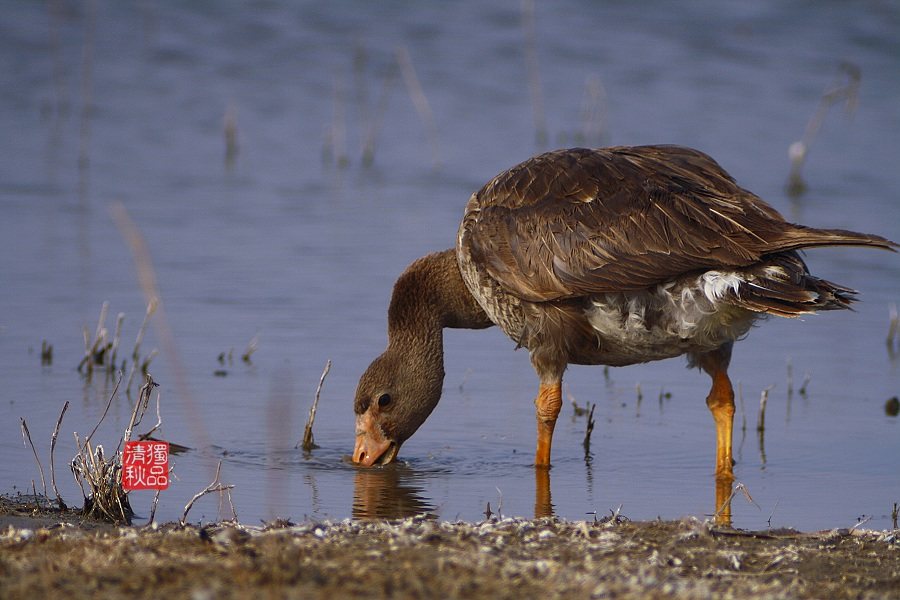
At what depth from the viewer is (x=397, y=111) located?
1677 cm

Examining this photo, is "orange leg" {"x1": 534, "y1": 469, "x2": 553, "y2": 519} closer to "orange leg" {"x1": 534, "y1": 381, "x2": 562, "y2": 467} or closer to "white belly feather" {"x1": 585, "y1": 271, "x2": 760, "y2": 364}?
"orange leg" {"x1": 534, "y1": 381, "x2": 562, "y2": 467}

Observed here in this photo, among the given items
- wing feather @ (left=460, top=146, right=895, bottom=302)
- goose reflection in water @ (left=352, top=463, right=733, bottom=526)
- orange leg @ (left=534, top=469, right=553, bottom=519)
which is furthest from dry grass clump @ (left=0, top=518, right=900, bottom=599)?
wing feather @ (left=460, top=146, right=895, bottom=302)

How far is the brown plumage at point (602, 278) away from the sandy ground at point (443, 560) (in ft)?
4.69

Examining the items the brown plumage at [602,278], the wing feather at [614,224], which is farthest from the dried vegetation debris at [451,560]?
the wing feather at [614,224]

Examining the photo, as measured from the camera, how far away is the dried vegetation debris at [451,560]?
3914mm

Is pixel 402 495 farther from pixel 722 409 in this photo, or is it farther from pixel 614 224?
pixel 722 409

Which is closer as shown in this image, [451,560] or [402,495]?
[451,560]

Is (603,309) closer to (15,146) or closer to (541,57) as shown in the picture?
(15,146)

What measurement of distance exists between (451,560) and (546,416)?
305 centimetres

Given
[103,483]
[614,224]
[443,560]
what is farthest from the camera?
[614,224]

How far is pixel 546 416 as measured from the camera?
23.6 feet

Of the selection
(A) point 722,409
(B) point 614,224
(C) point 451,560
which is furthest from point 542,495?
(C) point 451,560

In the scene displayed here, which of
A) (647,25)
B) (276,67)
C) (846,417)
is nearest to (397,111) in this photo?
(276,67)

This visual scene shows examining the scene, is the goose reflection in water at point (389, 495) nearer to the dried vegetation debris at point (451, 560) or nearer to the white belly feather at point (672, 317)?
the dried vegetation debris at point (451, 560)
